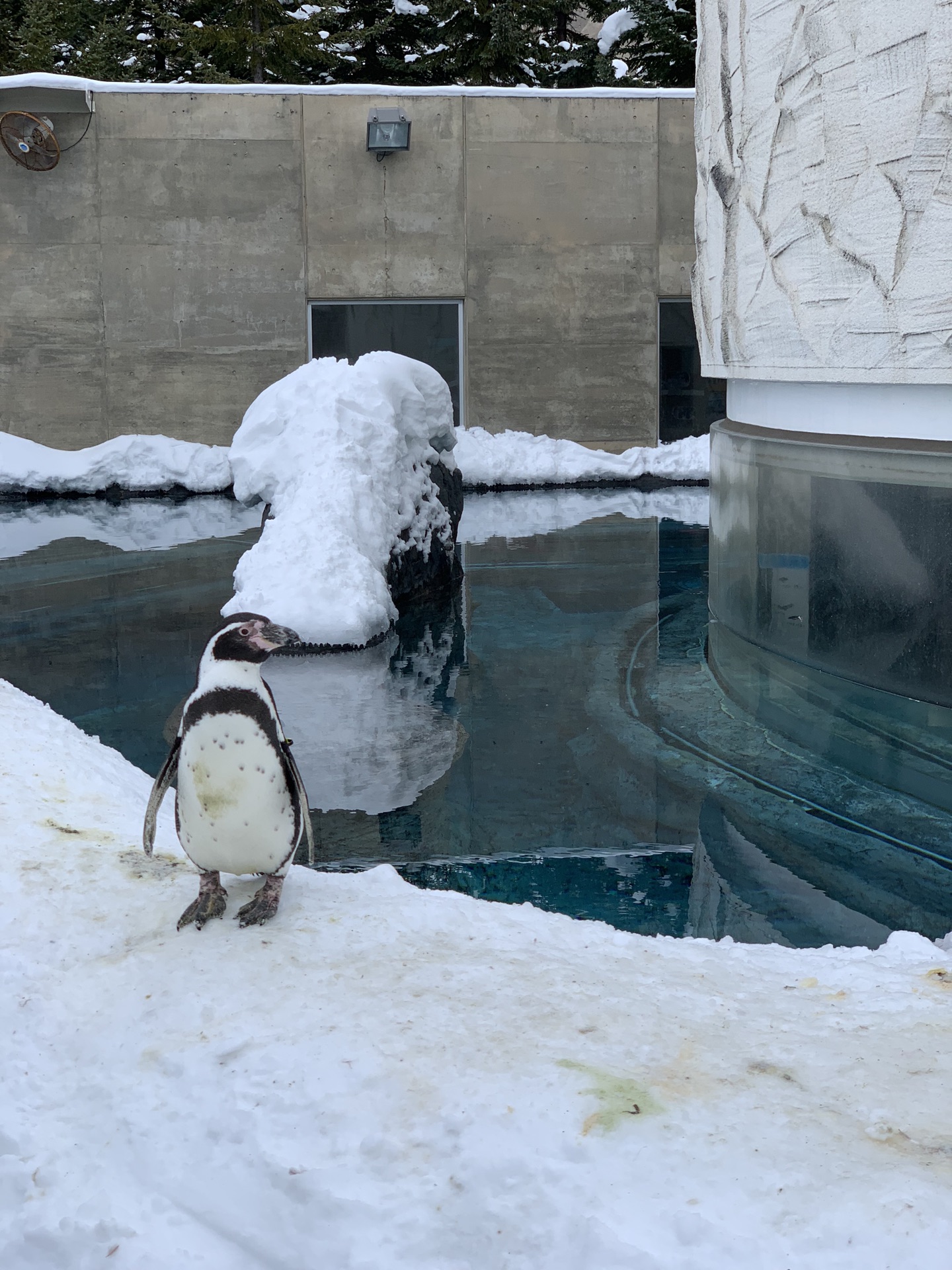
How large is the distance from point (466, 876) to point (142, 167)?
13739mm

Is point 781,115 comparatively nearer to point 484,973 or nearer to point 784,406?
point 784,406

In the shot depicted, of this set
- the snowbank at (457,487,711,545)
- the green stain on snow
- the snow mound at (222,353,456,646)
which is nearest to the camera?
the green stain on snow

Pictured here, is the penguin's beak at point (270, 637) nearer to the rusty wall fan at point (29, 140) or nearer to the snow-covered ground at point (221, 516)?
the snow-covered ground at point (221, 516)

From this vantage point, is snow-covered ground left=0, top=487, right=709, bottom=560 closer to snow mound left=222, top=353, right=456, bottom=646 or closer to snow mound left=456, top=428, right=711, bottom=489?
snow mound left=456, top=428, right=711, bottom=489

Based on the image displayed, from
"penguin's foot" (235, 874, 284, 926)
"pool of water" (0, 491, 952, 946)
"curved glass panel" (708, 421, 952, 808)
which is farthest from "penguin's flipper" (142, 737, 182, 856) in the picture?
"curved glass panel" (708, 421, 952, 808)

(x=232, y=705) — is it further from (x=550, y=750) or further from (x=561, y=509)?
(x=561, y=509)

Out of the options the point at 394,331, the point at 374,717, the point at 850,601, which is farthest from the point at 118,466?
the point at 850,601

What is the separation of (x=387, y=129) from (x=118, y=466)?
17.5 feet

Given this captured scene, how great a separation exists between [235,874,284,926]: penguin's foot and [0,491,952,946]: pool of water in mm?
929

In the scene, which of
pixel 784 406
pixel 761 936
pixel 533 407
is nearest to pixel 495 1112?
pixel 761 936

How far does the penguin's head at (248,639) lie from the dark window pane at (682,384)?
1449 centimetres

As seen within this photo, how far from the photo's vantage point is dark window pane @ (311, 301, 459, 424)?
1611cm

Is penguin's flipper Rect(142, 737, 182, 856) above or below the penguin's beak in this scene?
below

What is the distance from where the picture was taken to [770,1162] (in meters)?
2.09
